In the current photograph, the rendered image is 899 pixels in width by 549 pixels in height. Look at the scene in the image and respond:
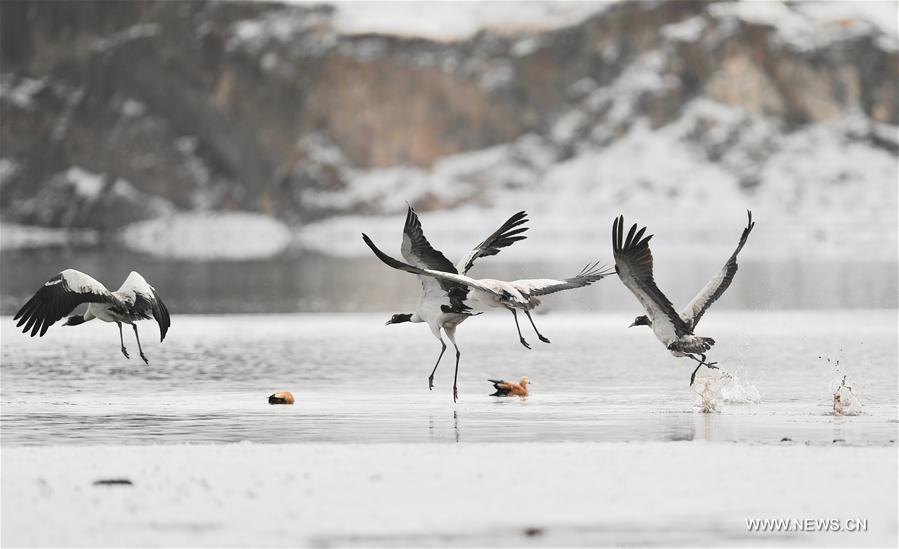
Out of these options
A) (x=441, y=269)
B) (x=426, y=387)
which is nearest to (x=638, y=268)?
(x=441, y=269)

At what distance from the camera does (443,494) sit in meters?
12.7

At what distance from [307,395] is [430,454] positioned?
6.93m

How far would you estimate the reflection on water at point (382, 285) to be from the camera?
149ft

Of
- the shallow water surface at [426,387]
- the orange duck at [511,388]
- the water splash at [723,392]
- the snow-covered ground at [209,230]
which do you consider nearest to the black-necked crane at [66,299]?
the shallow water surface at [426,387]

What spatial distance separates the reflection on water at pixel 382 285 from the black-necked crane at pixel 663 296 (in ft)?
80.6

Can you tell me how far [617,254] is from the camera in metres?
17.7

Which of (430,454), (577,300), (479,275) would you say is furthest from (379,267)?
(430,454)

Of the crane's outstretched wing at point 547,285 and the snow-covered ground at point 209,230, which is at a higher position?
the snow-covered ground at point 209,230

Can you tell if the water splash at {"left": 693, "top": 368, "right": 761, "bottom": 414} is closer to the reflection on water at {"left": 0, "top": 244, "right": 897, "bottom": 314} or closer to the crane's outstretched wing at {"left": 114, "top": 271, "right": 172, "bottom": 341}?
the crane's outstretched wing at {"left": 114, "top": 271, "right": 172, "bottom": 341}

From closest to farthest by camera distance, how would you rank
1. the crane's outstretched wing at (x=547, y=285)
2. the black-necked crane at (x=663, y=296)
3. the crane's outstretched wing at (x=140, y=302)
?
the black-necked crane at (x=663, y=296), the crane's outstretched wing at (x=547, y=285), the crane's outstretched wing at (x=140, y=302)

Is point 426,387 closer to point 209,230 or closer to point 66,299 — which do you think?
point 66,299

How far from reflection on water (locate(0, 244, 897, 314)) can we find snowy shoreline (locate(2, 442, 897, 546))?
28.0m

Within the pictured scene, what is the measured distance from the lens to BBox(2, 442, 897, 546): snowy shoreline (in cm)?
1123

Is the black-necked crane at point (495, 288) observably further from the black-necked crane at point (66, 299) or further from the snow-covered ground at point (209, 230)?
the snow-covered ground at point (209, 230)
